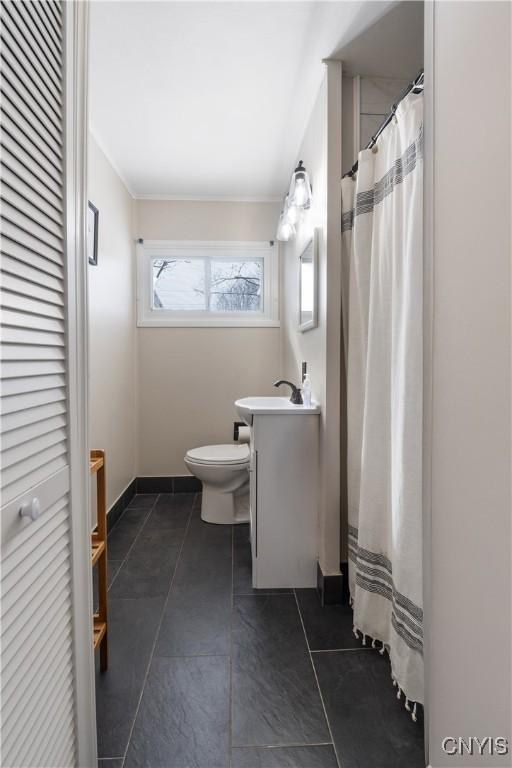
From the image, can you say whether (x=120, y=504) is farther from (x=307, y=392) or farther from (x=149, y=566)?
(x=307, y=392)

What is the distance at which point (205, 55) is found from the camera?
1.71 meters

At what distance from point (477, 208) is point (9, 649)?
1.12m

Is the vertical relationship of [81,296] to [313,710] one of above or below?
above

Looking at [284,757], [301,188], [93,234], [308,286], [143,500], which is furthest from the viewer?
[143,500]

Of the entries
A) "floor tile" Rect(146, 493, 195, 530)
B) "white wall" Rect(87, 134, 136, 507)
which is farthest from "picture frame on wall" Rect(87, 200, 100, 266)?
"floor tile" Rect(146, 493, 195, 530)

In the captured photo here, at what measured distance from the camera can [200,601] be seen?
181 cm

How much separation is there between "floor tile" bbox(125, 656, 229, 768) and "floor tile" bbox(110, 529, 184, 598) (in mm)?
498

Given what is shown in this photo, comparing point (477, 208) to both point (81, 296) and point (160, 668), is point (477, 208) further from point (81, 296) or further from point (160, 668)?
point (160, 668)

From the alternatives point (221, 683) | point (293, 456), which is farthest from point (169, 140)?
point (221, 683)

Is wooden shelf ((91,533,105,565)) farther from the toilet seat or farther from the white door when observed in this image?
the toilet seat

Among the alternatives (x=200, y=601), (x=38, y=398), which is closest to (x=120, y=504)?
(x=200, y=601)

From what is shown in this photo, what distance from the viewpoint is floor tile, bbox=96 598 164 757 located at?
3.80ft

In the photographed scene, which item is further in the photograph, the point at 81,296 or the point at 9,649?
the point at 81,296

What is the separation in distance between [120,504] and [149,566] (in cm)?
83
